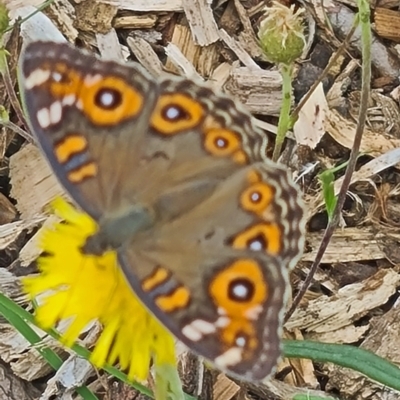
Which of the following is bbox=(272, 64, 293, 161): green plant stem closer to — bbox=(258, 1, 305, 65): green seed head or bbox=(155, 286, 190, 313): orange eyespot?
bbox=(258, 1, 305, 65): green seed head

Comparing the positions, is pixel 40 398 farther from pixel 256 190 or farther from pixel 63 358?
pixel 256 190

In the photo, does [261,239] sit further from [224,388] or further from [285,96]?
[224,388]

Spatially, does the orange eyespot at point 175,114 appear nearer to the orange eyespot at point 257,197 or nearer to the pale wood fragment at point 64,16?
the orange eyespot at point 257,197

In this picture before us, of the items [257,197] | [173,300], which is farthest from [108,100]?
[173,300]

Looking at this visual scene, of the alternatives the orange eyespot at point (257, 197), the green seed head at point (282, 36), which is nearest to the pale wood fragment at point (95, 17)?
the green seed head at point (282, 36)

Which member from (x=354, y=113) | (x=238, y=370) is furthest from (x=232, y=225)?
(x=354, y=113)

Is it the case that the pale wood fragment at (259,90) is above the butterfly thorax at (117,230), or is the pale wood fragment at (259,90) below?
below

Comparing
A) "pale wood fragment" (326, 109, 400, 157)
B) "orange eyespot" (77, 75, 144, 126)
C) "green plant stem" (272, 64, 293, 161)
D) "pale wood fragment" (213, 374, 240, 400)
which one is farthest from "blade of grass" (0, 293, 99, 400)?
"pale wood fragment" (326, 109, 400, 157)
